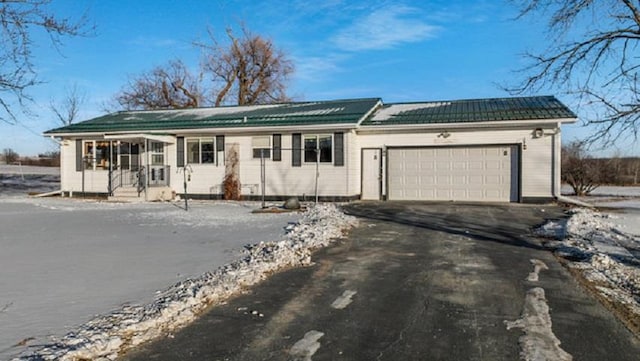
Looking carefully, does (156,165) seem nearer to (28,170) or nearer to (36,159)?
(28,170)

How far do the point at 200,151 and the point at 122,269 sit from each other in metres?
13.7

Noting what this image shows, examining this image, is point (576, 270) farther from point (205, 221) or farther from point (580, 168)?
point (580, 168)

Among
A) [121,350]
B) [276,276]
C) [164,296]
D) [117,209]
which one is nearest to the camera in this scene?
[121,350]

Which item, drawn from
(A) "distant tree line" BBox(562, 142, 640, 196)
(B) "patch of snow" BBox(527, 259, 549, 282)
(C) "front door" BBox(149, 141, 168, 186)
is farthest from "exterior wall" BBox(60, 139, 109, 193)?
(A) "distant tree line" BBox(562, 142, 640, 196)

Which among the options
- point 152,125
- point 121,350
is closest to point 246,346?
point 121,350

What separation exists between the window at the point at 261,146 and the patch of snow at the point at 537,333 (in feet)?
47.5

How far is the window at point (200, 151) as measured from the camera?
19.8m

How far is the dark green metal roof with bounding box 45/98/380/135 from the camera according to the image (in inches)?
733

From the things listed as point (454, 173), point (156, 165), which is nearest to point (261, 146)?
point (156, 165)

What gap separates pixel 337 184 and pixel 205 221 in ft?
22.3

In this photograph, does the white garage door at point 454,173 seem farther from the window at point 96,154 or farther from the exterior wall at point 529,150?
the window at point 96,154

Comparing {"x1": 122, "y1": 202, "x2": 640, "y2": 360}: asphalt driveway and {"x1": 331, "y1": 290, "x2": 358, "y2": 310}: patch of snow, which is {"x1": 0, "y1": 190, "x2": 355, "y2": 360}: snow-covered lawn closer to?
{"x1": 122, "y1": 202, "x2": 640, "y2": 360}: asphalt driveway

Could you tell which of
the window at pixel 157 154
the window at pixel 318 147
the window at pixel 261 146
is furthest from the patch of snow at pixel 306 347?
the window at pixel 157 154

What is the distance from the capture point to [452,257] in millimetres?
7680
